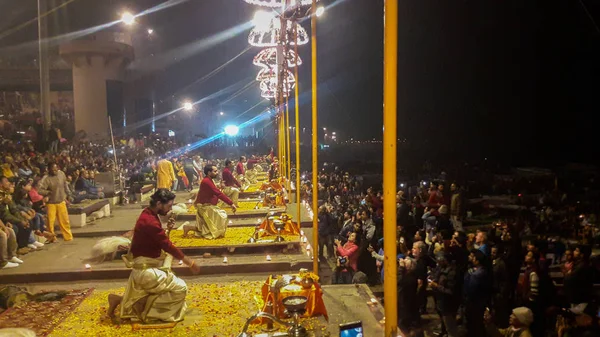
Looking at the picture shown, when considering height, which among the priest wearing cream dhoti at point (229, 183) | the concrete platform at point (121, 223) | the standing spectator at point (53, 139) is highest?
the standing spectator at point (53, 139)

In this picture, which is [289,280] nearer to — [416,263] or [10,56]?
[416,263]

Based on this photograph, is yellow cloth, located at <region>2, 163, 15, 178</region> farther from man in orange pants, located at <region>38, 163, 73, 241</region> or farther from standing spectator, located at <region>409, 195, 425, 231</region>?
standing spectator, located at <region>409, 195, 425, 231</region>

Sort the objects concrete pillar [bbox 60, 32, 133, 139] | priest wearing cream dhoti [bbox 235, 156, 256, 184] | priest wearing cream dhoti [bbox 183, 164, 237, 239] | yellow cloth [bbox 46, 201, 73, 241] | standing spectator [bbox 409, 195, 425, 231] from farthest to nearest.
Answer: concrete pillar [bbox 60, 32, 133, 139], priest wearing cream dhoti [bbox 235, 156, 256, 184], standing spectator [bbox 409, 195, 425, 231], yellow cloth [bbox 46, 201, 73, 241], priest wearing cream dhoti [bbox 183, 164, 237, 239]

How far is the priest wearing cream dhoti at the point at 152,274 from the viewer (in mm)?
6452

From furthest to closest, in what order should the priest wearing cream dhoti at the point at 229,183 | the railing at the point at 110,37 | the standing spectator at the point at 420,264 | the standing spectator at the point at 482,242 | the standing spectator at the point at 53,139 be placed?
the railing at the point at 110,37, the standing spectator at the point at 53,139, the priest wearing cream dhoti at the point at 229,183, the standing spectator at the point at 482,242, the standing spectator at the point at 420,264

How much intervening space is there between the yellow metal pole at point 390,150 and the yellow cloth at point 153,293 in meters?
3.87

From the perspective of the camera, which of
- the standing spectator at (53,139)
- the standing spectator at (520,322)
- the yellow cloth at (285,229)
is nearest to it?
the standing spectator at (520,322)

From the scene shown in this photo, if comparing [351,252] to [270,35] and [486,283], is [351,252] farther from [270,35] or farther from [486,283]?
[270,35]

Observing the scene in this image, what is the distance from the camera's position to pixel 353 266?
9.47 meters

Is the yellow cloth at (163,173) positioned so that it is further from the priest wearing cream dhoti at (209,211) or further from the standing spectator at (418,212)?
the standing spectator at (418,212)

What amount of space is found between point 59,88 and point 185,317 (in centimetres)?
3616

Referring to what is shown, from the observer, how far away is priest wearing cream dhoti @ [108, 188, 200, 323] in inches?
254

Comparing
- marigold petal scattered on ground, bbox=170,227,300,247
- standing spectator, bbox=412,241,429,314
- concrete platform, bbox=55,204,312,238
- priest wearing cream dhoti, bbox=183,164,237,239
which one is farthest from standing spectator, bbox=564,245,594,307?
concrete platform, bbox=55,204,312,238

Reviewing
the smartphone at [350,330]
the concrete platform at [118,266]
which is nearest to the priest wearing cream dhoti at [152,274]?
the smartphone at [350,330]
